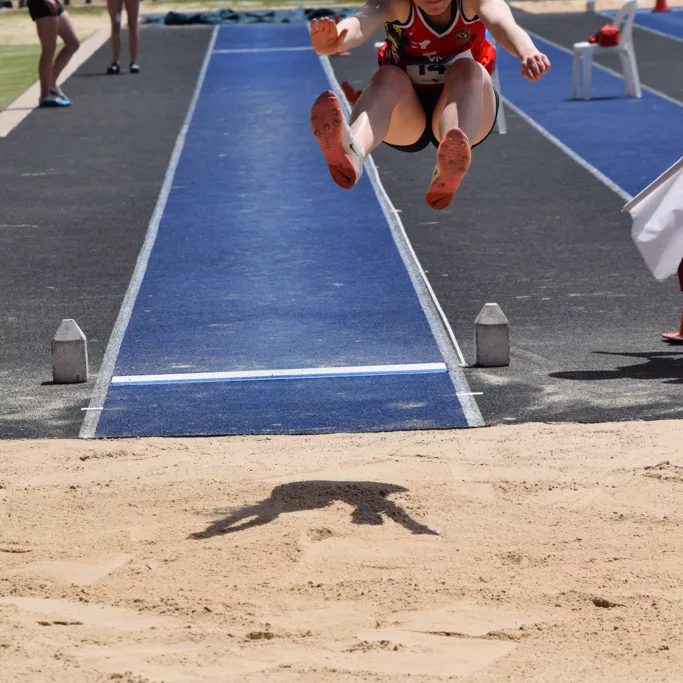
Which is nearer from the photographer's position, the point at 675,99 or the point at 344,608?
the point at 344,608

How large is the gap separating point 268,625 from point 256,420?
289 centimetres

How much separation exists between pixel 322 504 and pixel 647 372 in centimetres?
301

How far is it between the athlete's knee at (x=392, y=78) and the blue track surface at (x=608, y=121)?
731 cm

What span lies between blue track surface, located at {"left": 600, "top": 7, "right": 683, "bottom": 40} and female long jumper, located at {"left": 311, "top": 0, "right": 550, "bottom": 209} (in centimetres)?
2123

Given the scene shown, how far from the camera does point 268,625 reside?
5090 mm

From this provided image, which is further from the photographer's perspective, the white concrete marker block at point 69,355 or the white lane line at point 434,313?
the white concrete marker block at point 69,355

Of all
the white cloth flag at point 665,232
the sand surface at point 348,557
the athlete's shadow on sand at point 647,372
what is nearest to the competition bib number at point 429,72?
the sand surface at point 348,557

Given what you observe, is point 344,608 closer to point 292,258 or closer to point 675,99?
point 292,258

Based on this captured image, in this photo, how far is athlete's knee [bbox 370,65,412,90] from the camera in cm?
675

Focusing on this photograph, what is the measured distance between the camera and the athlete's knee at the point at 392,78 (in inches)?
266

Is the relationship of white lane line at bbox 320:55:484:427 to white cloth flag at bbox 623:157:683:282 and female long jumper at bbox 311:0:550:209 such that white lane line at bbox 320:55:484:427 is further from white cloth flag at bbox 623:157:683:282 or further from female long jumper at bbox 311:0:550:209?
female long jumper at bbox 311:0:550:209

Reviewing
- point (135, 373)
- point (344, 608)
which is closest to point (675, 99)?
point (135, 373)

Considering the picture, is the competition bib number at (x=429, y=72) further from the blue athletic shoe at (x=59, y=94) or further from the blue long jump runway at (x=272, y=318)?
the blue athletic shoe at (x=59, y=94)

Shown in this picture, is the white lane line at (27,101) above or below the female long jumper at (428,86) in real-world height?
below
